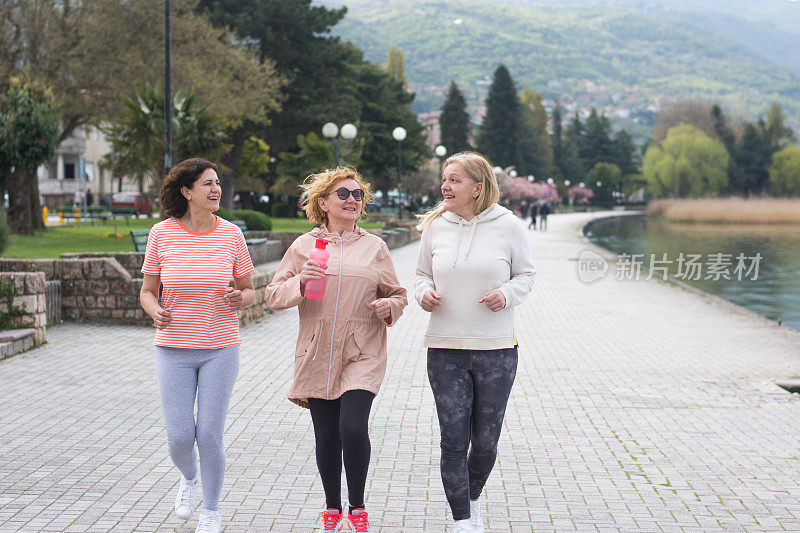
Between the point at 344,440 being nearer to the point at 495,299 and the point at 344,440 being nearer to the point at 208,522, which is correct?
the point at 208,522

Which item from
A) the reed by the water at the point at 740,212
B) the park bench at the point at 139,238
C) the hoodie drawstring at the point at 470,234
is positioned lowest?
the reed by the water at the point at 740,212

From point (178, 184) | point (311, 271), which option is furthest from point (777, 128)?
point (311, 271)

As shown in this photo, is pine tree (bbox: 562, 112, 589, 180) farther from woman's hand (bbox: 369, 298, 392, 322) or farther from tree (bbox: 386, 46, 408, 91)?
woman's hand (bbox: 369, 298, 392, 322)

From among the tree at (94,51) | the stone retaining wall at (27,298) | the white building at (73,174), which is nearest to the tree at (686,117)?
the white building at (73,174)

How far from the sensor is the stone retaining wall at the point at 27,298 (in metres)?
9.66

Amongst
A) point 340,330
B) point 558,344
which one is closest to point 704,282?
point 558,344

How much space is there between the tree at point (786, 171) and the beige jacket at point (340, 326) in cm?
11657

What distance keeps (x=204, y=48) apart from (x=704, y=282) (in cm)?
1869

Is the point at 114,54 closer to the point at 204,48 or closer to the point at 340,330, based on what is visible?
the point at 204,48

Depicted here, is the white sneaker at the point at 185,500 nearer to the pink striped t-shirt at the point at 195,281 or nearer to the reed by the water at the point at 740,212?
the pink striped t-shirt at the point at 195,281

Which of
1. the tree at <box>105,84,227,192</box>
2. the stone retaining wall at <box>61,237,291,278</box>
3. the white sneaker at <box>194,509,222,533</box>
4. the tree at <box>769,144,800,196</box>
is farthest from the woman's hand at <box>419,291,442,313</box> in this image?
the tree at <box>769,144,800,196</box>

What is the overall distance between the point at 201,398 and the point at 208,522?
56 cm

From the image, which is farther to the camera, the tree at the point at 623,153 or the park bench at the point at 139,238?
the tree at the point at 623,153

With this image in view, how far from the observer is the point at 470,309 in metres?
4.12
